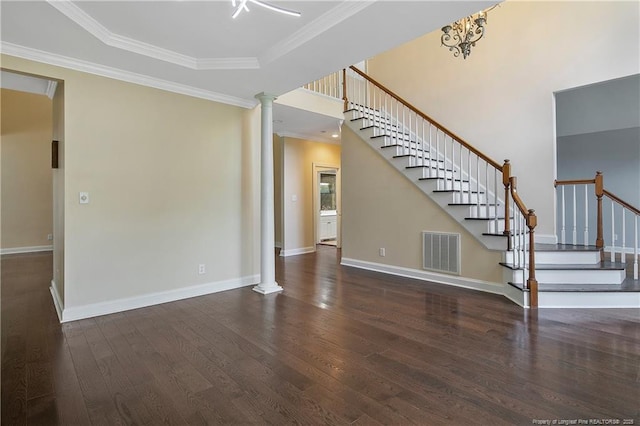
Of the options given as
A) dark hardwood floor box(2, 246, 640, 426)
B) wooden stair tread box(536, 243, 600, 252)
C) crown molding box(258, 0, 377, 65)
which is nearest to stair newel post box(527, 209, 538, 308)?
dark hardwood floor box(2, 246, 640, 426)

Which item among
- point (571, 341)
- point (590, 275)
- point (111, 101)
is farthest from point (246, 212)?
point (590, 275)

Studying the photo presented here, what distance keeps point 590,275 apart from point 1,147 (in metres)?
10.8

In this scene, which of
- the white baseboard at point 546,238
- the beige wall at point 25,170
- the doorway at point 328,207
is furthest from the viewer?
the doorway at point 328,207

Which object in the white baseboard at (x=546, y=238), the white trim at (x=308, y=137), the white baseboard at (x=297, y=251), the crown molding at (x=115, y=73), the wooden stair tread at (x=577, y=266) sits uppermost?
the white trim at (x=308, y=137)

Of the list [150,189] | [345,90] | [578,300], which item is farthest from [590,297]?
[150,189]

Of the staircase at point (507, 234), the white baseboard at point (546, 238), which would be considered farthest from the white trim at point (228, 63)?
the white baseboard at point (546, 238)

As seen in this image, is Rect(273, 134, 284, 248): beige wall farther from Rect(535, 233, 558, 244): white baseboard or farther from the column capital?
Rect(535, 233, 558, 244): white baseboard

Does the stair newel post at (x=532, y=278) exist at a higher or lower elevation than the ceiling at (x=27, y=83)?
lower

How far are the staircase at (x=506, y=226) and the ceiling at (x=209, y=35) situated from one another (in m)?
2.08

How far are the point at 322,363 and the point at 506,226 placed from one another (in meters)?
2.95

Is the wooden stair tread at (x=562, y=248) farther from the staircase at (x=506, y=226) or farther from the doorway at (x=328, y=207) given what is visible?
the doorway at (x=328, y=207)

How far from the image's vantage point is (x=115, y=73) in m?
3.38

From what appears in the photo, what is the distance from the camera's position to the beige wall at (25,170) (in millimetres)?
6895

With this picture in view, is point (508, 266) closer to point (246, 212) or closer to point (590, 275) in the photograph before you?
point (590, 275)
